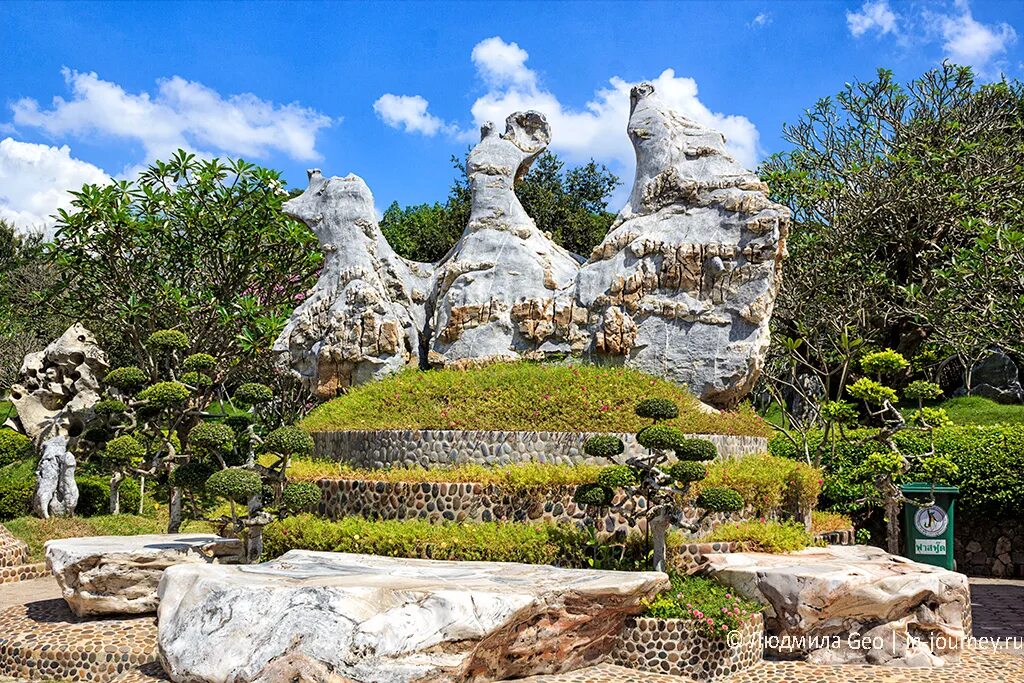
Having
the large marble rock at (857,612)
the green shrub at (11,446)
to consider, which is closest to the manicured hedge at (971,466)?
the large marble rock at (857,612)

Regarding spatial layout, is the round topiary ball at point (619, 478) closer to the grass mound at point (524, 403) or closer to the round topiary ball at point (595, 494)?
the round topiary ball at point (595, 494)

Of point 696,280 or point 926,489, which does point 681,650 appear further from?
point 696,280

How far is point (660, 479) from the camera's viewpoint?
895 centimetres

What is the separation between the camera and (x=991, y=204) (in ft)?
58.3

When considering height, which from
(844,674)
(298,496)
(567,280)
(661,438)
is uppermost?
(567,280)

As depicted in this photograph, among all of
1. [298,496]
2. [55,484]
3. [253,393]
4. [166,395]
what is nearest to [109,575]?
[298,496]

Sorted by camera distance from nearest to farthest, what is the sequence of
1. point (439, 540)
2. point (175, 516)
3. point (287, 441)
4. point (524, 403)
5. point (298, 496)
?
point (298, 496), point (287, 441), point (439, 540), point (524, 403), point (175, 516)

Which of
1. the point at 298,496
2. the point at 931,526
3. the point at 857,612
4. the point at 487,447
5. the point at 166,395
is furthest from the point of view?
the point at 931,526

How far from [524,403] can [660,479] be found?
145 inches

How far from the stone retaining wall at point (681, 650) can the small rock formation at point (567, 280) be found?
575cm

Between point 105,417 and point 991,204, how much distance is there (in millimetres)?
17064

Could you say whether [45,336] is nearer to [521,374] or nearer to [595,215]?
[595,215]

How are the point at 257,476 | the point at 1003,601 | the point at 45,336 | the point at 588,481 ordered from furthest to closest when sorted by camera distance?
the point at 45,336, the point at 1003,601, the point at 588,481, the point at 257,476

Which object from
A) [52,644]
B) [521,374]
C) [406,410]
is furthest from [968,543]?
[52,644]
